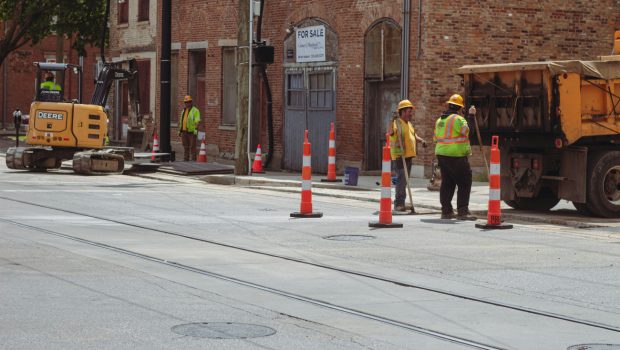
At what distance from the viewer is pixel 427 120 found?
27281 millimetres

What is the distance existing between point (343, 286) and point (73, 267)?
2.71 metres

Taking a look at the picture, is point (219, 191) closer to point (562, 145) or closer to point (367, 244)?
point (562, 145)

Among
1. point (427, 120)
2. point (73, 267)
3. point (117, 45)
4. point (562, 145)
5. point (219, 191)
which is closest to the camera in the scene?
point (73, 267)

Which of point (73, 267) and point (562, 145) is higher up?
point (562, 145)

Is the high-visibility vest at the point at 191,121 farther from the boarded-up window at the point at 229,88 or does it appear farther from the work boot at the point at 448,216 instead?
the work boot at the point at 448,216

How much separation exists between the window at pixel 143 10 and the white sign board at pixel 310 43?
458 inches

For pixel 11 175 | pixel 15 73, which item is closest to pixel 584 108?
pixel 11 175

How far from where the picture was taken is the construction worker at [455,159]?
730 inches

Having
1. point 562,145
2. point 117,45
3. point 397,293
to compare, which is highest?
point 117,45

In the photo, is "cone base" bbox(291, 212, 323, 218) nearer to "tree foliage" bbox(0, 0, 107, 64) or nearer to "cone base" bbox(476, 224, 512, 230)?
"cone base" bbox(476, 224, 512, 230)

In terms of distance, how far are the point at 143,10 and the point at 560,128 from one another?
26.6 meters

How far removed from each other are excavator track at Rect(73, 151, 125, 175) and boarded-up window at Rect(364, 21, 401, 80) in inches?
256

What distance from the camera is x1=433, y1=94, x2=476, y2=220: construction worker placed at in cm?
1855

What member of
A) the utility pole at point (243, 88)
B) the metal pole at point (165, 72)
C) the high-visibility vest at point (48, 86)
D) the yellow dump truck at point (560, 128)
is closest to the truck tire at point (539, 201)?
the yellow dump truck at point (560, 128)
